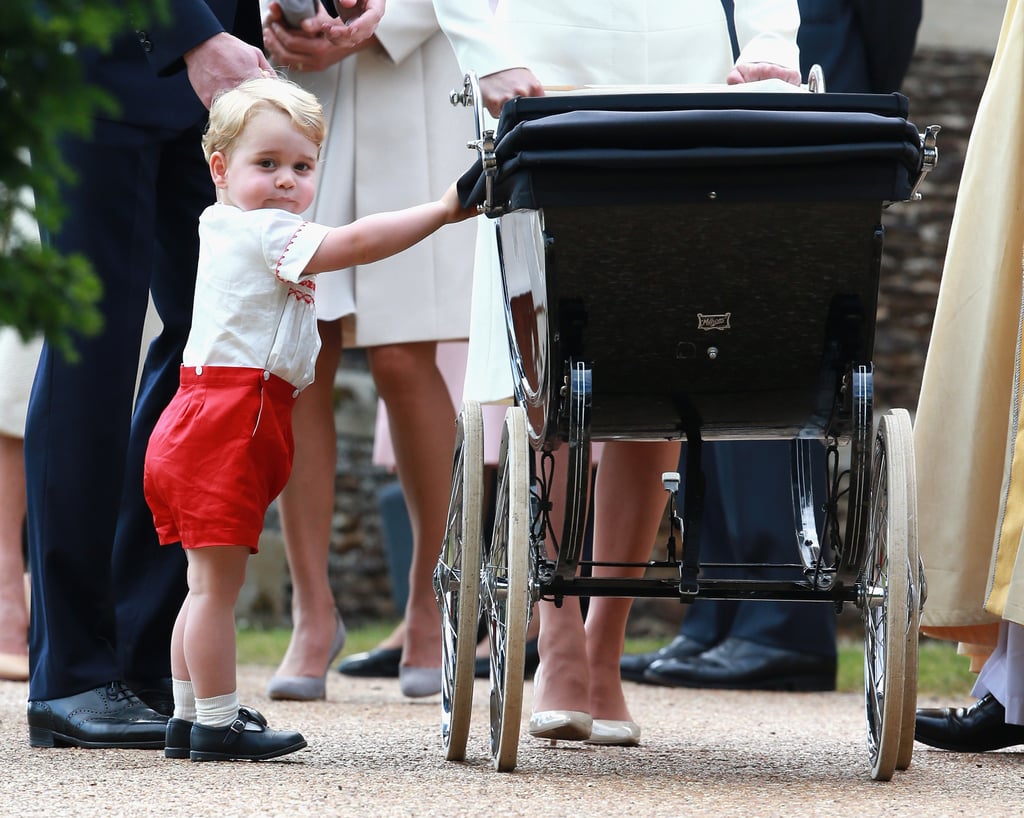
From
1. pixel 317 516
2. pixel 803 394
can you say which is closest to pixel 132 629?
pixel 317 516

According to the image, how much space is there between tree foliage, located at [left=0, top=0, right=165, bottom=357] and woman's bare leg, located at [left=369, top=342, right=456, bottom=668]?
2.51 metres

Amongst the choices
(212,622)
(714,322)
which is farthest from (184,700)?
(714,322)

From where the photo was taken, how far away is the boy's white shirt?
246 cm

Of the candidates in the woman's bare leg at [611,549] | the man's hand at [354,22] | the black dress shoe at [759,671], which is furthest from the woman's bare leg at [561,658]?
the black dress shoe at [759,671]

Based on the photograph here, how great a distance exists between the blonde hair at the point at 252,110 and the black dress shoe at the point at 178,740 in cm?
95

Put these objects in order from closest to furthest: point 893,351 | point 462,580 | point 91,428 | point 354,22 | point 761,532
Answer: point 462,580 < point 91,428 < point 354,22 < point 761,532 < point 893,351

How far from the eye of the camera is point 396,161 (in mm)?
3758

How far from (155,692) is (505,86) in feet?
4.40

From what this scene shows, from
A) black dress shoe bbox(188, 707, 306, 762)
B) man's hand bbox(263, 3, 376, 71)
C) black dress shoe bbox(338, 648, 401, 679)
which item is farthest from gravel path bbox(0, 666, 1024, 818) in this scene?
man's hand bbox(263, 3, 376, 71)

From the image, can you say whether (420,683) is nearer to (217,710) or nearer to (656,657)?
(656,657)

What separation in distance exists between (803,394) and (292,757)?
1.05 m

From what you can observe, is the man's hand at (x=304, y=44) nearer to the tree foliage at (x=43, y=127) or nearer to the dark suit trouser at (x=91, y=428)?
the dark suit trouser at (x=91, y=428)

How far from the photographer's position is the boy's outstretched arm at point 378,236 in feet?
7.98

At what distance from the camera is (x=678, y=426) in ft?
8.09
